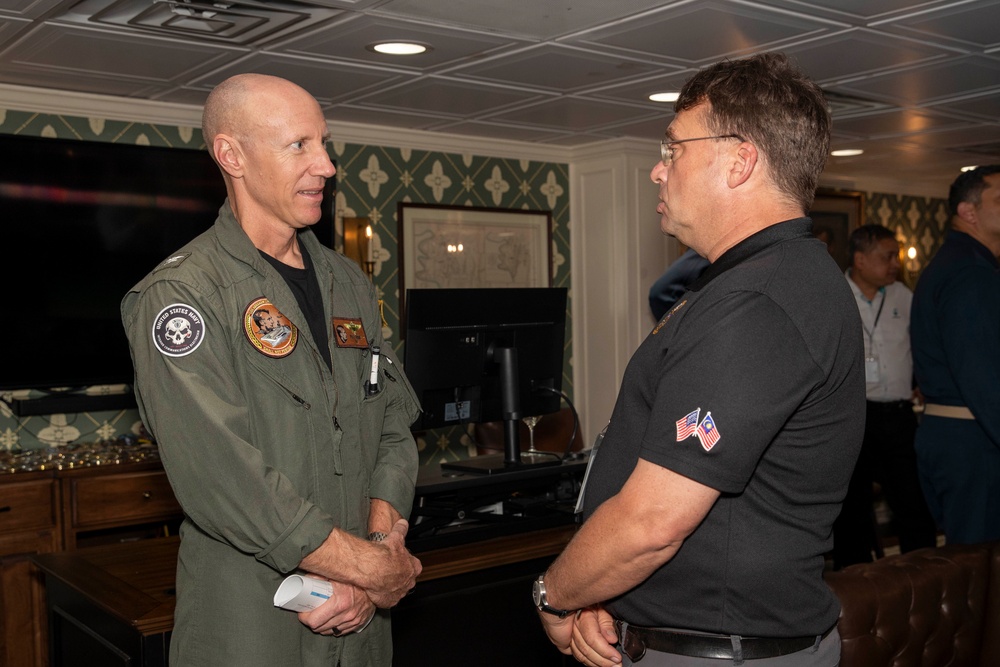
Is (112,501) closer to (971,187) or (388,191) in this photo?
(388,191)

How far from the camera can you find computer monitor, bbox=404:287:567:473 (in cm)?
304

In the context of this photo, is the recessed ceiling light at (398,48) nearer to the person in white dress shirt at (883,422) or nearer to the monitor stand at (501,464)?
the monitor stand at (501,464)

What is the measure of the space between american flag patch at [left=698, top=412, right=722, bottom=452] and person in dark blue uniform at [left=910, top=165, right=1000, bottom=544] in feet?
7.84

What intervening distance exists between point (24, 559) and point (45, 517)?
17 cm

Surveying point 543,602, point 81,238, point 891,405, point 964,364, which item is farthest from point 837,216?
point 543,602

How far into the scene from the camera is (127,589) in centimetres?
239

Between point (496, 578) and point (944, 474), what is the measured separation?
174 centimetres

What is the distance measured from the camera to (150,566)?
2.59 meters

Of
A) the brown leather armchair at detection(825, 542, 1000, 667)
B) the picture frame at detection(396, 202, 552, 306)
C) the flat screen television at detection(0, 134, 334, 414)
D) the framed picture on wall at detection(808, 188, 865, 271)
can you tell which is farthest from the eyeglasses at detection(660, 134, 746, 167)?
the framed picture on wall at detection(808, 188, 865, 271)

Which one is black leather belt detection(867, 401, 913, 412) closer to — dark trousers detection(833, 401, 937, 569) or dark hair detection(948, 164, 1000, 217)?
dark trousers detection(833, 401, 937, 569)

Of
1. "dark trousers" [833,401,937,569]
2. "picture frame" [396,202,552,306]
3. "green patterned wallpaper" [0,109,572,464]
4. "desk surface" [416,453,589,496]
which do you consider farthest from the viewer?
"picture frame" [396,202,552,306]

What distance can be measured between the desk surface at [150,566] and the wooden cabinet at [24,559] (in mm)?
1332

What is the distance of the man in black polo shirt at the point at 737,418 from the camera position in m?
1.33

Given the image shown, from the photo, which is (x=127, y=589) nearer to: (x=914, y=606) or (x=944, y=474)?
(x=914, y=606)
